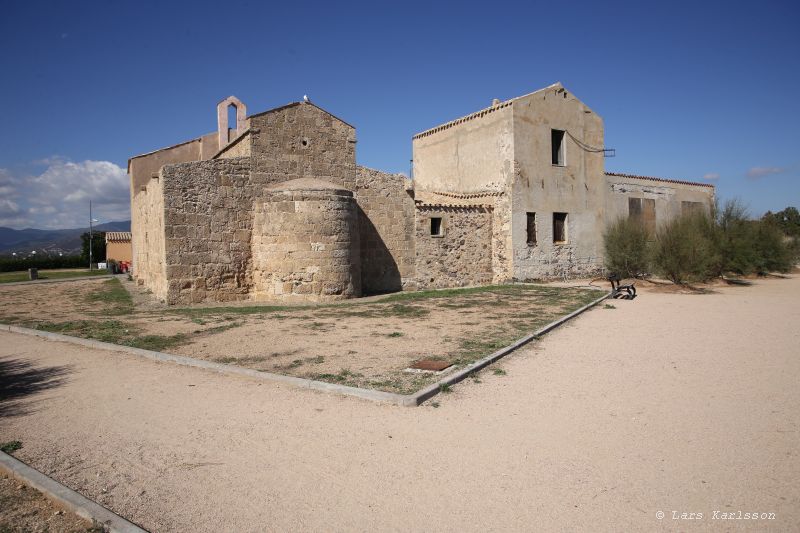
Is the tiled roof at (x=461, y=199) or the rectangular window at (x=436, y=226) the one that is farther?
the tiled roof at (x=461, y=199)

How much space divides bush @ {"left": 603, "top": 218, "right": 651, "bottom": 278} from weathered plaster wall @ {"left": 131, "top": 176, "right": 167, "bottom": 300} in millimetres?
15289

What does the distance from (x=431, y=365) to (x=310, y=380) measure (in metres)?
1.54

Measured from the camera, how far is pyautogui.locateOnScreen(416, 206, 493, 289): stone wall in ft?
59.2

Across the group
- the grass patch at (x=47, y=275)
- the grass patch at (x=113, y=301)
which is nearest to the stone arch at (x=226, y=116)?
the grass patch at (x=113, y=301)

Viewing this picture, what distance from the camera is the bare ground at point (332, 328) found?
652 cm

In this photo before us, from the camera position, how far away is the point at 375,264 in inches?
673

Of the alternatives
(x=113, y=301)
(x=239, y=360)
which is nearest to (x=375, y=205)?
(x=113, y=301)

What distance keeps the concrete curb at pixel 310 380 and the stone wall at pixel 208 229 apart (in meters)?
4.71

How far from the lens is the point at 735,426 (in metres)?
4.19

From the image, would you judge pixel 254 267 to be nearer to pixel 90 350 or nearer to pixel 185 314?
pixel 185 314

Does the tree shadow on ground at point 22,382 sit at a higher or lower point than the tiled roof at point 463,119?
lower

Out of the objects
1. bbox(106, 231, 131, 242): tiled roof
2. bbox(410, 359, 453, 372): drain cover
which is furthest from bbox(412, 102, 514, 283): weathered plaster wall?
bbox(106, 231, 131, 242): tiled roof

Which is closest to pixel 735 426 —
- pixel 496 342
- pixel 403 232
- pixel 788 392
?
pixel 788 392

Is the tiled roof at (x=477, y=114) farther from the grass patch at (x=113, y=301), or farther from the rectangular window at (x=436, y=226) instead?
the grass patch at (x=113, y=301)
